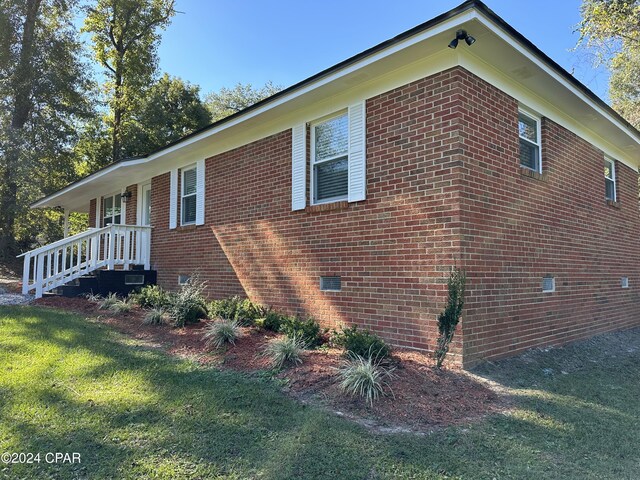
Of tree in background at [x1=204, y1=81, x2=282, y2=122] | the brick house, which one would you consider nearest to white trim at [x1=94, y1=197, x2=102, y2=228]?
the brick house

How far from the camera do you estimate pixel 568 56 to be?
34.7 ft

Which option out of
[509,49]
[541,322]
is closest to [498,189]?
[509,49]

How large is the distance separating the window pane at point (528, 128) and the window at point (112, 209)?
1177 cm

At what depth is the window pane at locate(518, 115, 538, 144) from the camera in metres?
6.57

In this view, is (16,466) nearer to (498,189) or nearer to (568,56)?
(498,189)

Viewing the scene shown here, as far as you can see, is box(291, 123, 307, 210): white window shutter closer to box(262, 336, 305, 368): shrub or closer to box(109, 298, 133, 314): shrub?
box(262, 336, 305, 368): shrub

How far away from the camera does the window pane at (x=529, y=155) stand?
6.53m

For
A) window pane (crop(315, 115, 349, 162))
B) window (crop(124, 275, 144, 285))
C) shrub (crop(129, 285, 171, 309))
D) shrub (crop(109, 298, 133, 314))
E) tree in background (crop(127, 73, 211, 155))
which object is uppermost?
tree in background (crop(127, 73, 211, 155))

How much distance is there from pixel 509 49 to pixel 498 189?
1.72 meters

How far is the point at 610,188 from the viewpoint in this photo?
944 centimetres

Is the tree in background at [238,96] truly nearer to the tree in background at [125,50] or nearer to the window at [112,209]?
the tree in background at [125,50]

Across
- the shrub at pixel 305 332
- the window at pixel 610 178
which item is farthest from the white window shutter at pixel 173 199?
the window at pixel 610 178

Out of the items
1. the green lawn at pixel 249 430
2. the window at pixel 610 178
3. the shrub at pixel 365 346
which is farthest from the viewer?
the window at pixel 610 178

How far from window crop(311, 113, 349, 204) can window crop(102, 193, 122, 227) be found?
9.03 m
